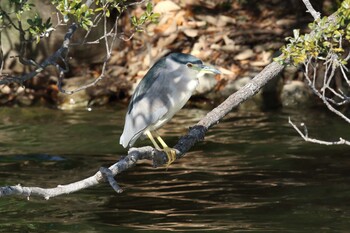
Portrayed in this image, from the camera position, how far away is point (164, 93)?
247 inches

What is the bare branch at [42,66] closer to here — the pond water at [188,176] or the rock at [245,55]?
the pond water at [188,176]

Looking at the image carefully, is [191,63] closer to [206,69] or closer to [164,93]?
[206,69]

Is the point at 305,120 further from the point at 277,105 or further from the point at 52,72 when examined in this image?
the point at 52,72

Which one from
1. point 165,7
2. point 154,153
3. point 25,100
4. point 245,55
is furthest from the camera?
point 165,7

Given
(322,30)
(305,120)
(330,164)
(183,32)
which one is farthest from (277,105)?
(322,30)

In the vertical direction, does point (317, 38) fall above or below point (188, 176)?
above

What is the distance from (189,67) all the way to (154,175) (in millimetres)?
2544

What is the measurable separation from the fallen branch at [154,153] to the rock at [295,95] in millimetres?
4860

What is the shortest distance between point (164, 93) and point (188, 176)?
7.96ft

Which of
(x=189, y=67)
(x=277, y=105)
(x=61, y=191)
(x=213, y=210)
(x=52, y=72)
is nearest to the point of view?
(x=61, y=191)

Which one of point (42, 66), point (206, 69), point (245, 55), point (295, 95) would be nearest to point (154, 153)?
point (206, 69)

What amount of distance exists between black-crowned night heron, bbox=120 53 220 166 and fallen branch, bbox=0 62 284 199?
161 mm

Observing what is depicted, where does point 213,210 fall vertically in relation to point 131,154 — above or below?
below

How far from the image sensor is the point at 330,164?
28.6ft
